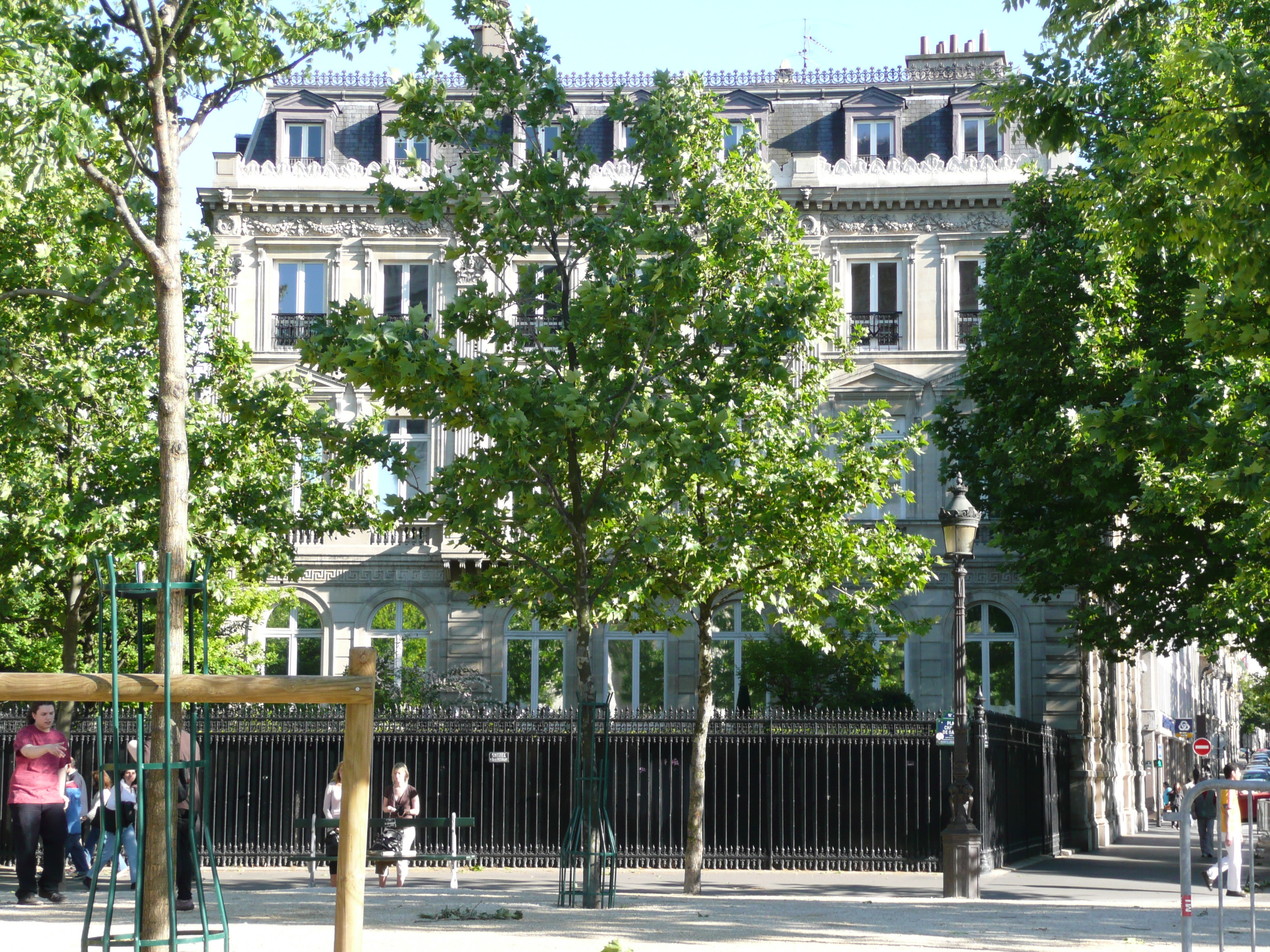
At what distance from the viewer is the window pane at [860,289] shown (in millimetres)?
34406

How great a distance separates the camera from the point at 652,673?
33.7m

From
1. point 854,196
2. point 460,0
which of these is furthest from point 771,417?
point 854,196

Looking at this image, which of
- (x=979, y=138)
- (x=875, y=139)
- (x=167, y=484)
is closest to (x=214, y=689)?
(x=167, y=484)

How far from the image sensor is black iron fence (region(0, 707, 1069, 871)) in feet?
73.6

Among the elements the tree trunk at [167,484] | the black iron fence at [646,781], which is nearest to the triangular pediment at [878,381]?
the black iron fence at [646,781]

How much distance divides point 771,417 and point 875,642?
40.1 ft

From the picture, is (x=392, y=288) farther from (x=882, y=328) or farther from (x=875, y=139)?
(x=875, y=139)

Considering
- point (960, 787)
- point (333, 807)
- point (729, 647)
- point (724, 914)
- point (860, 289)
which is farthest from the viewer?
point (860, 289)

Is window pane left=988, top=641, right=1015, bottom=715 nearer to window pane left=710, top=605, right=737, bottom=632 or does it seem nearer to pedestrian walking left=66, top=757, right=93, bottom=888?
window pane left=710, top=605, right=737, bottom=632

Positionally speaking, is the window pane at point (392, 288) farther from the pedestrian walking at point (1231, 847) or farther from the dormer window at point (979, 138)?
the pedestrian walking at point (1231, 847)

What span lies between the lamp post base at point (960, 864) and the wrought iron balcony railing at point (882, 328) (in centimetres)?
1770

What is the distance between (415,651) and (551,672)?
2885 millimetres

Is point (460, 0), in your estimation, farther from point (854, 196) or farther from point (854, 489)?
point (854, 196)

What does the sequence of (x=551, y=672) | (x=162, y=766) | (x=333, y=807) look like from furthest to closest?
(x=551, y=672) → (x=333, y=807) → (x=162, y=766)
